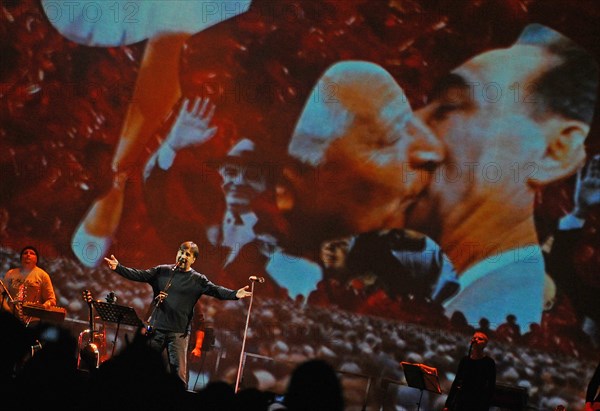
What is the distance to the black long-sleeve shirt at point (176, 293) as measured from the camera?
332 inches

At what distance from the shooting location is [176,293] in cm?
851

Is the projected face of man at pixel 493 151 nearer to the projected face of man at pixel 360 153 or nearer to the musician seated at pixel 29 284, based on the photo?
the projected face of man at pixel 360 153

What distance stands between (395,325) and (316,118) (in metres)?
2.75

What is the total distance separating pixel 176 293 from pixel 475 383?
303 cm

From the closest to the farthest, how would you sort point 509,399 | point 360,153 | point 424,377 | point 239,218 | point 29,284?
point 424,377 → point 509,399 → point 29,284 → point 360,153 → point 239,218

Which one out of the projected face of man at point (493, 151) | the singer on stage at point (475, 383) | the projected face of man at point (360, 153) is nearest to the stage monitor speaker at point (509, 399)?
the singer on stage at point (475, 383)

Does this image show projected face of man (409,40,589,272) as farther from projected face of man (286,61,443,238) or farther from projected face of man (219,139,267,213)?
projected face of man (219,139,267,213)

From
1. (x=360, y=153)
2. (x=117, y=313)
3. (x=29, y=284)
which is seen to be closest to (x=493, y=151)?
(x=360, y=153)

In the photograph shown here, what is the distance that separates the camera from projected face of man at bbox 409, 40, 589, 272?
398 inches

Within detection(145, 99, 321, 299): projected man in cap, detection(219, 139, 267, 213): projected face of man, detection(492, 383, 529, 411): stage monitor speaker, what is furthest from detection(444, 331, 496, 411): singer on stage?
detection(219, 139, 267, 213): projected face of man

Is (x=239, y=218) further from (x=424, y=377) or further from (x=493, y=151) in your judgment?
(x=424, y=377)

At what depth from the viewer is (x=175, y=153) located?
36.1ft

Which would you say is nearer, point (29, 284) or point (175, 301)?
point (175, 301)

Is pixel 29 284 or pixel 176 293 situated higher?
pixel 176 293
